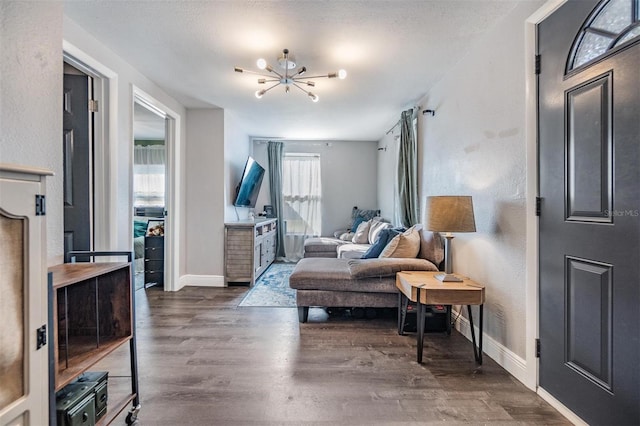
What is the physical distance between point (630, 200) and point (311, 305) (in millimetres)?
2290

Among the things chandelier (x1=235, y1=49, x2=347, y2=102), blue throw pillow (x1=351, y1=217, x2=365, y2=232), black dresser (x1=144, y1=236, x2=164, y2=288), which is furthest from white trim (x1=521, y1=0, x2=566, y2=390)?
black dresser (x1=144, y1=236, x2=164, y2=288)

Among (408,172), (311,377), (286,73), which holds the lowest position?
(311,377)

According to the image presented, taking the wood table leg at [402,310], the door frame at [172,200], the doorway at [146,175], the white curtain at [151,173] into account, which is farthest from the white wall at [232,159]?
the wood table leg at [402,310]

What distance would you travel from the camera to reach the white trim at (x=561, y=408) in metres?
1.46

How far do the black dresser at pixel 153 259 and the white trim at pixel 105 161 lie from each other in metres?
1.48

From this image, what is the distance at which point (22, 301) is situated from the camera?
0.93 metres

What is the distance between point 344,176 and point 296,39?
396cm

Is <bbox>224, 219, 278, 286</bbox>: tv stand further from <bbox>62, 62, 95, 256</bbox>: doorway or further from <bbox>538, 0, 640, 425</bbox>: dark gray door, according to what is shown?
<bbox>538, 0, 640, 425</bbox>: dark gray door

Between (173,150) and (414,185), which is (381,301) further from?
(173,150)

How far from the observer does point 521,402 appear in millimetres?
1656

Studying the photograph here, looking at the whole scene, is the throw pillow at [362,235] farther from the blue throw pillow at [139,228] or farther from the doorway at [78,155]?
the blue throw pillow at [139,228]

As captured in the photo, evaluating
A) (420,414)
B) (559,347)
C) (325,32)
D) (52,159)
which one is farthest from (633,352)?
(52,159)

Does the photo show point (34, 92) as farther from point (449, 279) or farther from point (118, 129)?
point (449, 279)

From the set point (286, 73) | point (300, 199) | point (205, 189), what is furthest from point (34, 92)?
point (300, 199)
